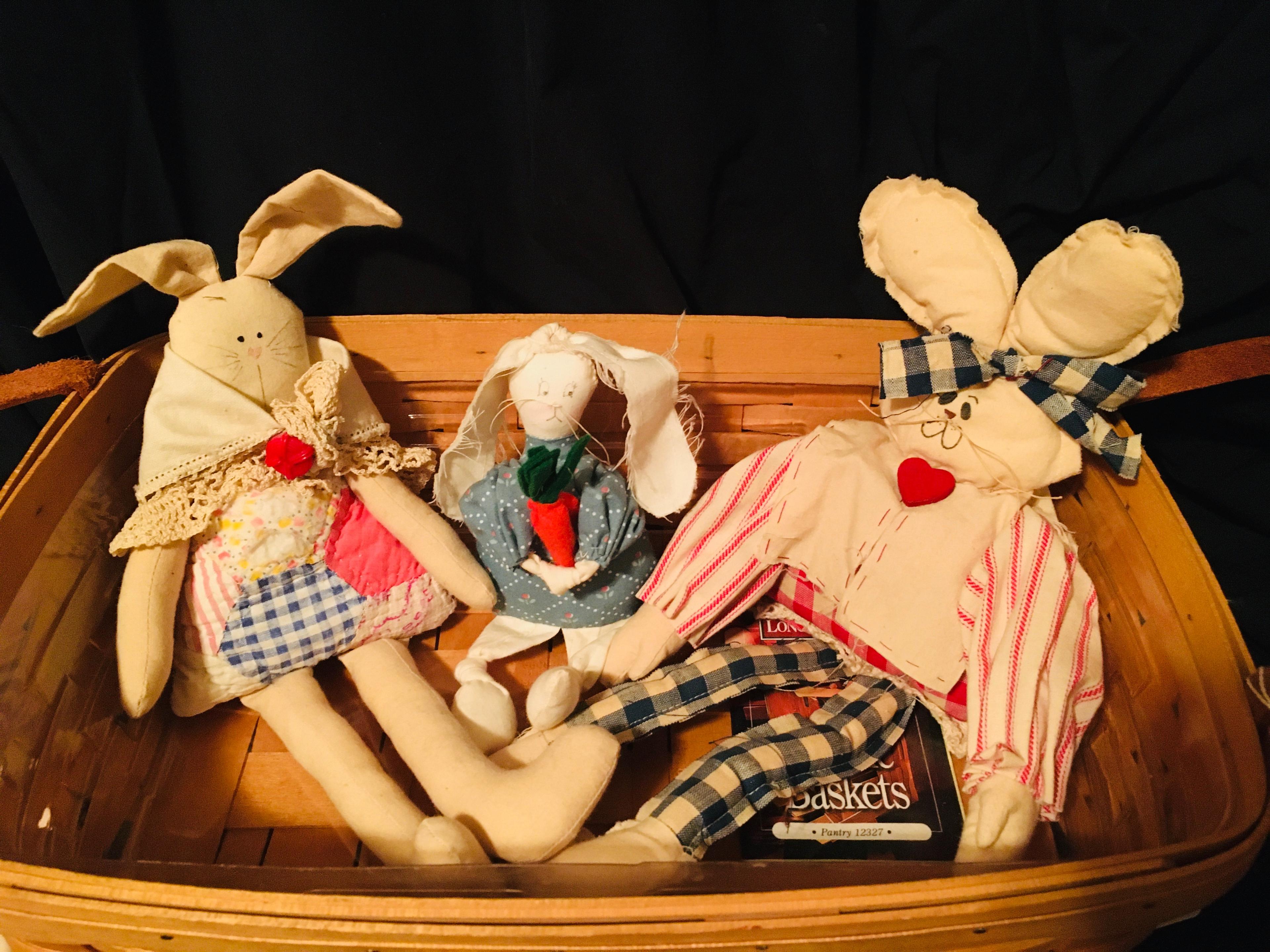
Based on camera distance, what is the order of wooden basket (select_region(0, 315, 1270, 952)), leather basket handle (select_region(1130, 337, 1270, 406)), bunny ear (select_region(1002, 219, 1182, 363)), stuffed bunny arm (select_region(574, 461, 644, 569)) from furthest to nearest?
stuffed bunny arm (select_region(574, 461, 644, 569)), leather basket handle (select_region(1130, 337, 1270, 406)), bunny ear (select_region(1002, 219, 1182, 363)), wooden basket (select_region(0, 315, 1270, 952))

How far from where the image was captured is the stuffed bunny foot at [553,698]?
0.82m

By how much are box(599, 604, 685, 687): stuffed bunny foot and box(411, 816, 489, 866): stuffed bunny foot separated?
0.86ft

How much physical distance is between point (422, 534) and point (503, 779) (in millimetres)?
282

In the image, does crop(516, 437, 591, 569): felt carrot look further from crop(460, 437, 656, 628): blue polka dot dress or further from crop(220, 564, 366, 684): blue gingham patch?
crop(220, 564, 366, 684): blue gingham patch

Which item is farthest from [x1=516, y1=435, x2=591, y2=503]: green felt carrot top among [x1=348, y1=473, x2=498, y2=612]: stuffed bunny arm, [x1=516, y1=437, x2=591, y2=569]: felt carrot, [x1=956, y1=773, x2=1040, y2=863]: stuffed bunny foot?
[x1=956, y1=773, x2=1040, y2=863]: stuffed bunny foot

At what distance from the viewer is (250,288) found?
2.60 feet

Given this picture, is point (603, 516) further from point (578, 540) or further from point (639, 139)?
point (639, 139)

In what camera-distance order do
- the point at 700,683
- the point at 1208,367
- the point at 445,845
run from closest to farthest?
the point at 445,845 → the point at 1208,367 → the point at 700,683

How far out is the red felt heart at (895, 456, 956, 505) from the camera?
31.7 inches

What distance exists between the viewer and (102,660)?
0.81 metres

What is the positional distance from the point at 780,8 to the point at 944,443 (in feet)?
1.47

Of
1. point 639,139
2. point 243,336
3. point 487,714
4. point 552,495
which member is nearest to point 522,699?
point 487,714

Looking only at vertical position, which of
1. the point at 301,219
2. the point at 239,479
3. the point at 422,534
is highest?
the point at 301,219

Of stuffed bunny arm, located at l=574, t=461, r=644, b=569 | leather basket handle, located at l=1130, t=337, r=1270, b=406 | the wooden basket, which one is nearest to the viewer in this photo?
the wooden basket
